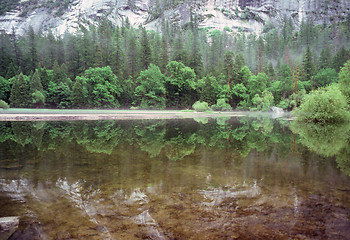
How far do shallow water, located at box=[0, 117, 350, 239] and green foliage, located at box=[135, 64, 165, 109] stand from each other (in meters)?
42.7

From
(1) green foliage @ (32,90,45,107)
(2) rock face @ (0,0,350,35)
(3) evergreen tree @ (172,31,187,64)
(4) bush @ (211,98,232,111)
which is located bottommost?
(4) bush @ (211,98,232,111)

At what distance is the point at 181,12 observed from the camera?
144500 mm

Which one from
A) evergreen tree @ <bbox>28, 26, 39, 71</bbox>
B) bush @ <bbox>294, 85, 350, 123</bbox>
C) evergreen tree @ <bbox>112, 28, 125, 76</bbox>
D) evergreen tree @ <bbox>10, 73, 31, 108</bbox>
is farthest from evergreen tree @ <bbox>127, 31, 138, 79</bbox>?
bush @ <bbox>294, 85, 350, 123</bbox>

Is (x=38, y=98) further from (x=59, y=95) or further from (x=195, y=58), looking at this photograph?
(x=195, y=58)

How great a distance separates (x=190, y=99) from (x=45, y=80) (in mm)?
36390

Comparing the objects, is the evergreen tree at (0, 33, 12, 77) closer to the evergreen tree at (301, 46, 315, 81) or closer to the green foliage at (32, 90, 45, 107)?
the green foliage at (32, 90, 45, 107)

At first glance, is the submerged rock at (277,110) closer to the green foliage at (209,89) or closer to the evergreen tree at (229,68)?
the evergreen tree at (229,68)

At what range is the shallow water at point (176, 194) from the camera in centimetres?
405

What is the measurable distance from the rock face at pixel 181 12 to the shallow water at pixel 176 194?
13965 cm

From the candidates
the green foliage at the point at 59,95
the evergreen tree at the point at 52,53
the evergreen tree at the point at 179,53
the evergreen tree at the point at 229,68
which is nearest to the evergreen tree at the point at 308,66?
the evergreen tree at the point at 229,68

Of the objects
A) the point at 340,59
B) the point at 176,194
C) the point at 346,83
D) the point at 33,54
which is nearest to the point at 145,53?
the point at 33,54

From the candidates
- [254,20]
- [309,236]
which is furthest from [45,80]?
[254,20]

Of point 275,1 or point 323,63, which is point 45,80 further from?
point 275,1

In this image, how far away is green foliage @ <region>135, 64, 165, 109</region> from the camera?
2071 inches
